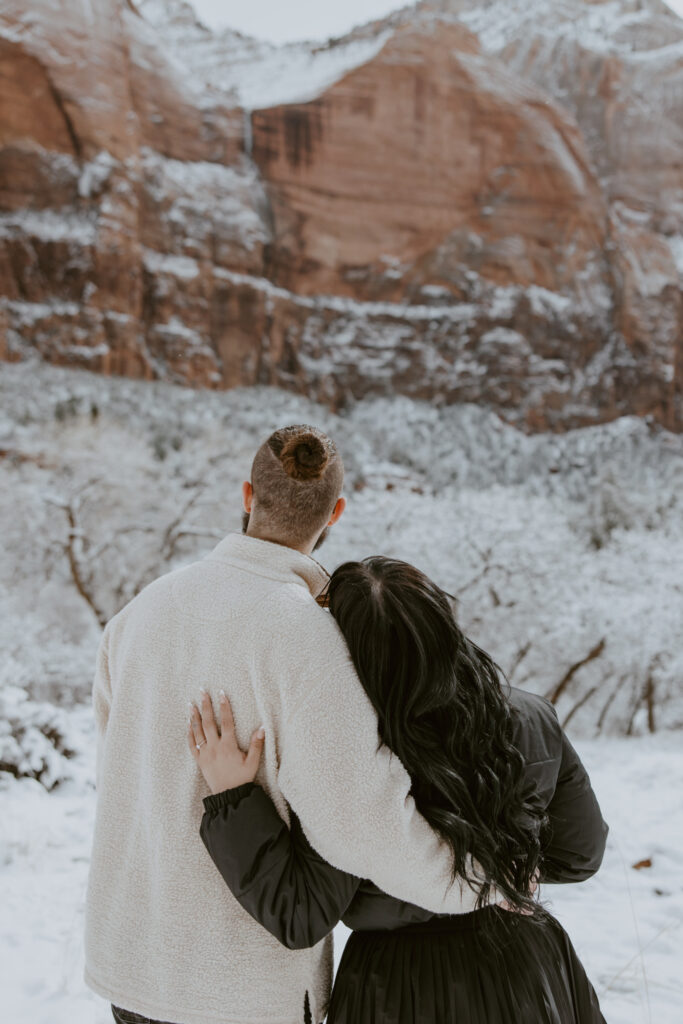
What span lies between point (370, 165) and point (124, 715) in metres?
17.4

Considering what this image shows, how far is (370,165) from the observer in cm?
1623

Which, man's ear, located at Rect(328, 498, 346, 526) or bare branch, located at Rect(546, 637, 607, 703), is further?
bare branch, located at Rect(546, 637, 607, 703)

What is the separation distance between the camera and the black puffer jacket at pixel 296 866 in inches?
31.3

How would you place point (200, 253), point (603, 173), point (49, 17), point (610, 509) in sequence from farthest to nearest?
point (603, 173) → point (200, 253) → point (49, 17) → point (610, 509)

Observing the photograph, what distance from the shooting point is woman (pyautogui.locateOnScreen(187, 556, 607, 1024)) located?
2.68 feet

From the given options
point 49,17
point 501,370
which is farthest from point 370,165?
point 49,17

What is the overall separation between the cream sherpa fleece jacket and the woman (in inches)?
1.3

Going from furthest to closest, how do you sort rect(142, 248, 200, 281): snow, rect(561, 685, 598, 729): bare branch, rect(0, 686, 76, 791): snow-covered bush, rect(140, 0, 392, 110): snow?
rect(140, 0, 392, 110): snow, rect(142, 248, 200, 281): snow, rect(561, 685, 598, 729): bare branch, rect(0, 686, 76, 791): snow-covered bush

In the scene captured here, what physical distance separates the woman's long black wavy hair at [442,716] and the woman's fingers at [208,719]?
0.19 metres

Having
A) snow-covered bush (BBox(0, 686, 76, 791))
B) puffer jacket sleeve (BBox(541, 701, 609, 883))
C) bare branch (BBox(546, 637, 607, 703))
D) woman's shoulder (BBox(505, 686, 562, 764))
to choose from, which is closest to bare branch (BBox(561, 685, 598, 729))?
bare branch (BBox(546, 637, 607, 703))

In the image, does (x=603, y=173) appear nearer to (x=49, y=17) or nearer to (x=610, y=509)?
(x=610, y=509)

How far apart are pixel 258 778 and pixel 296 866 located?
0.36 feet

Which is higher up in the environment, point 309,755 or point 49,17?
point 49,17

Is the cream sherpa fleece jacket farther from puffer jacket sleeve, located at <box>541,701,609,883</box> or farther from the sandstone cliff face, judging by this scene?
the sandstone cliff face
